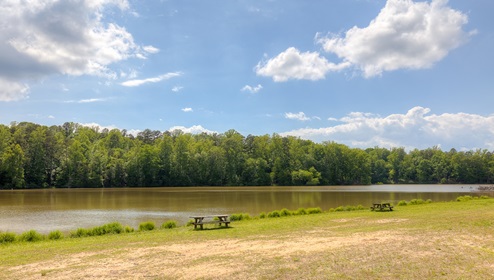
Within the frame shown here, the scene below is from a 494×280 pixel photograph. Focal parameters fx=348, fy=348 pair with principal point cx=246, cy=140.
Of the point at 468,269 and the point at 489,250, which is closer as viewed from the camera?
the point at 468,269

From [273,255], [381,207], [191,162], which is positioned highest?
[191,162]

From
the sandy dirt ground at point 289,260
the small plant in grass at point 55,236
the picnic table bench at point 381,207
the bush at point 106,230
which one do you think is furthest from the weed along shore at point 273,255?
the picnic table bench at point 381,207

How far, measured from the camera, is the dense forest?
95562 mm

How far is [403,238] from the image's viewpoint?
41.3ft

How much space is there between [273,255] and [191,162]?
10128 cm

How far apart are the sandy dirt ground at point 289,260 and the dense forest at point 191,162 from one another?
90627 millimetres

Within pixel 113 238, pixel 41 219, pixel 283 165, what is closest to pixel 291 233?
pixel 113 238

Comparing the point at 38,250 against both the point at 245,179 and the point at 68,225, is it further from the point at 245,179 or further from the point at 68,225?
the point at 245,179

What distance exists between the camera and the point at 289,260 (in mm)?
9766

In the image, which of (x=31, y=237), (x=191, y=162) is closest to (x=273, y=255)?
(x=31, y=237)

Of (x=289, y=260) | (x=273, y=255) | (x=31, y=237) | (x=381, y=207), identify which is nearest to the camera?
(x=289, y=260)

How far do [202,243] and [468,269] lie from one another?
8675 millimetres

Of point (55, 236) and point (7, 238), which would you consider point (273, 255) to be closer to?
point (55, 236)

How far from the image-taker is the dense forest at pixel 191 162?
314 ft
